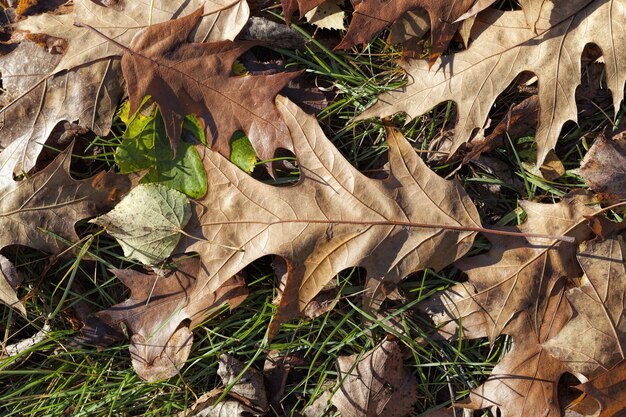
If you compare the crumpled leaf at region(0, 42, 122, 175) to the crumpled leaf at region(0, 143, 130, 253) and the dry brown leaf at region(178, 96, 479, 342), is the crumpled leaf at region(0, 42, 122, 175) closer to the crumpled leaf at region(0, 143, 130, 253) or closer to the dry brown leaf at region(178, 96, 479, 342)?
the crumpled leaf at region(0, 143, 130, 253)

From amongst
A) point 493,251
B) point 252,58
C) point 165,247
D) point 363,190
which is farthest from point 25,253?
point 493,251

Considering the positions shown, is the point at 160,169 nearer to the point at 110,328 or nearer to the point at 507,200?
the point at 110,328

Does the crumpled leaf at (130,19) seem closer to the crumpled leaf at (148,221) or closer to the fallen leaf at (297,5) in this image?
the fallen leaf at (297,5)

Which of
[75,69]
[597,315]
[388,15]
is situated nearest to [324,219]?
[388,15]

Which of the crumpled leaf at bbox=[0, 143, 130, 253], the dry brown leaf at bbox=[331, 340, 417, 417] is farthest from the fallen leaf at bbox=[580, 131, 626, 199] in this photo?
the crumpled leaf at bbox=[0, 143, 130, 253]

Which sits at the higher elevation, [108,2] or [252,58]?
[108,2]

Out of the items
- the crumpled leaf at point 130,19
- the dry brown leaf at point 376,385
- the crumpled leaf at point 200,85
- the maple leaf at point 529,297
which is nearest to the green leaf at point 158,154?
the crumpled leaf at point 200,85
